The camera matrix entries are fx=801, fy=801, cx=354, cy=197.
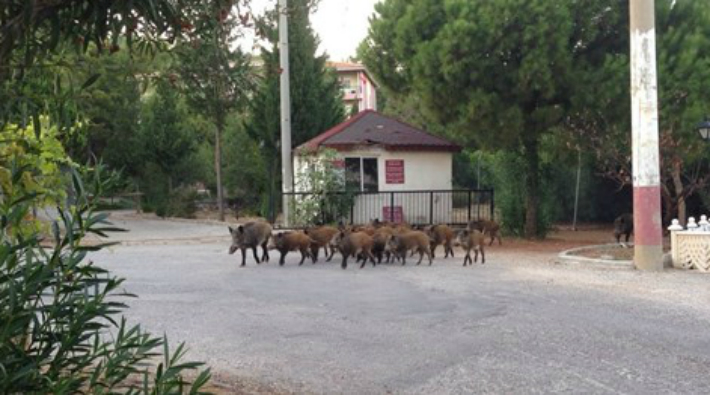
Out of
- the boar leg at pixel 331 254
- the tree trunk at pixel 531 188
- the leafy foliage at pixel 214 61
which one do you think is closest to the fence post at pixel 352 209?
the tree trunk at pixel 531 188

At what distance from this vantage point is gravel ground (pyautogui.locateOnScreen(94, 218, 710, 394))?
711 cm

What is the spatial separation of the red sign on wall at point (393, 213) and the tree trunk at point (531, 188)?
12.3ft

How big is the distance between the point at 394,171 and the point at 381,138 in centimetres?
112

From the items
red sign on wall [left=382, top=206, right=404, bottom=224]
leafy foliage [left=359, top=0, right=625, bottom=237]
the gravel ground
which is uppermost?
leafy foliage [left=359, top=0, right=625, bottom=237]

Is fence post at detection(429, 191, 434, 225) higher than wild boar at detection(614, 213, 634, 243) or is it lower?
higher

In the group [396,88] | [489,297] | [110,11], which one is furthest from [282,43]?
[110,11]

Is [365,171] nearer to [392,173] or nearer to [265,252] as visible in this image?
[392,173]

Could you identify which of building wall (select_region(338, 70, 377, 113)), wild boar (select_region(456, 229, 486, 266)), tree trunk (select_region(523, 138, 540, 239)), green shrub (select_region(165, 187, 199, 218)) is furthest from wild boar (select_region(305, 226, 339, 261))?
building wall (select_region(338, 70, 377, 113))

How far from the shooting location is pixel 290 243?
16078mm

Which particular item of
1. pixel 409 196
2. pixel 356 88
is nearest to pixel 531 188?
pixel 409 196

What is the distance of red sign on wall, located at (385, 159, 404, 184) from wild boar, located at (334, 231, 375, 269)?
8792 mm

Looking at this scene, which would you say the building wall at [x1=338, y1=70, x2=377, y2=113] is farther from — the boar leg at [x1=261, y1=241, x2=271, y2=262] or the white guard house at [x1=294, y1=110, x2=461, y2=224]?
the boar leg at [x1=261, y1=241, x2=271, y2=262]

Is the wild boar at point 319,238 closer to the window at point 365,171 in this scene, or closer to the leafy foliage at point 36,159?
the window at point 365,171

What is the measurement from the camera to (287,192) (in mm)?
23812
